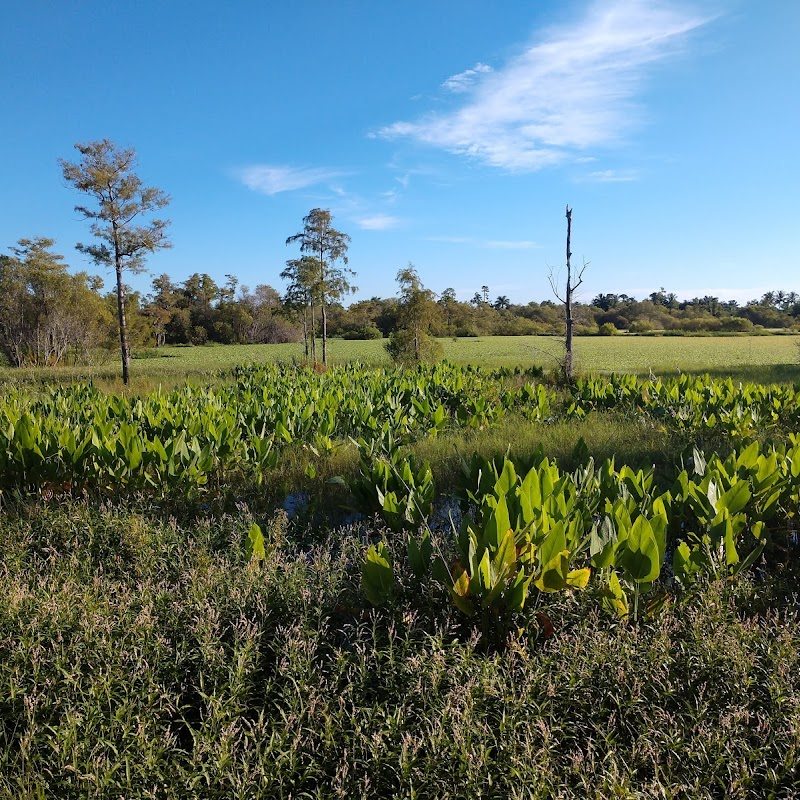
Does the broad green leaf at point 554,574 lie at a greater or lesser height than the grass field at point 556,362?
lesser

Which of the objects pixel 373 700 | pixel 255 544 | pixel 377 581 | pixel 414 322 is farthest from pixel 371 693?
pixel 414 322

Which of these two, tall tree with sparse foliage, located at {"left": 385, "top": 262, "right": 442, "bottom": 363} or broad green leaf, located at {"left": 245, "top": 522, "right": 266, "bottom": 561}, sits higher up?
tall tree with sparse foliage, located at {"left": 385, "top": 262, "right": 442, "bottom": 363}

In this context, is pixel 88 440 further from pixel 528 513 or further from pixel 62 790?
pixel 528 513

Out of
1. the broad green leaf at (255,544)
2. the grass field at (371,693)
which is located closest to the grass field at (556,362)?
the broad green leaf at (255,544)

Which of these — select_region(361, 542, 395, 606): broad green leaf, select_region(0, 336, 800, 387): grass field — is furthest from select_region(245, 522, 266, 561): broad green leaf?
select_region(0, 336, 800, 387): grass field

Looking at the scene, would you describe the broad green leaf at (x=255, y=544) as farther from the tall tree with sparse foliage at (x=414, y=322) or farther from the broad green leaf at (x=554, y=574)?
the tall tree with sparse foliage at (x=414, y=322)

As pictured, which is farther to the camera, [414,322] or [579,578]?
[414,322]

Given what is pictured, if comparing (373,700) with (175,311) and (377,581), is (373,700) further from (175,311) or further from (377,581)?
(175,311)

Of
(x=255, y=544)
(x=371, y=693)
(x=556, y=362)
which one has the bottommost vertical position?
(x=371, y=693)

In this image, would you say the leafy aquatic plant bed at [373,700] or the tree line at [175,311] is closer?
the leafy aquatic plant bed at [373,700]

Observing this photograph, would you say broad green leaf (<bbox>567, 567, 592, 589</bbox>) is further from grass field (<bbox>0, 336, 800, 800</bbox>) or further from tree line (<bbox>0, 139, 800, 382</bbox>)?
tree line (<bbox>0, 139, 800, 382</bbox>)

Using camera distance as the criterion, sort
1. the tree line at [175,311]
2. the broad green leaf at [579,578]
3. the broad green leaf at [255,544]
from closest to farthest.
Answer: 1. the broad green leaf at [579,578]
2. the broad green leaf at [255,544]
3. the tree line at [175,311]

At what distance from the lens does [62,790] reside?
1683 mm

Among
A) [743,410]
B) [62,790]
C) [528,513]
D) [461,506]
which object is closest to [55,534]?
[62,790]
